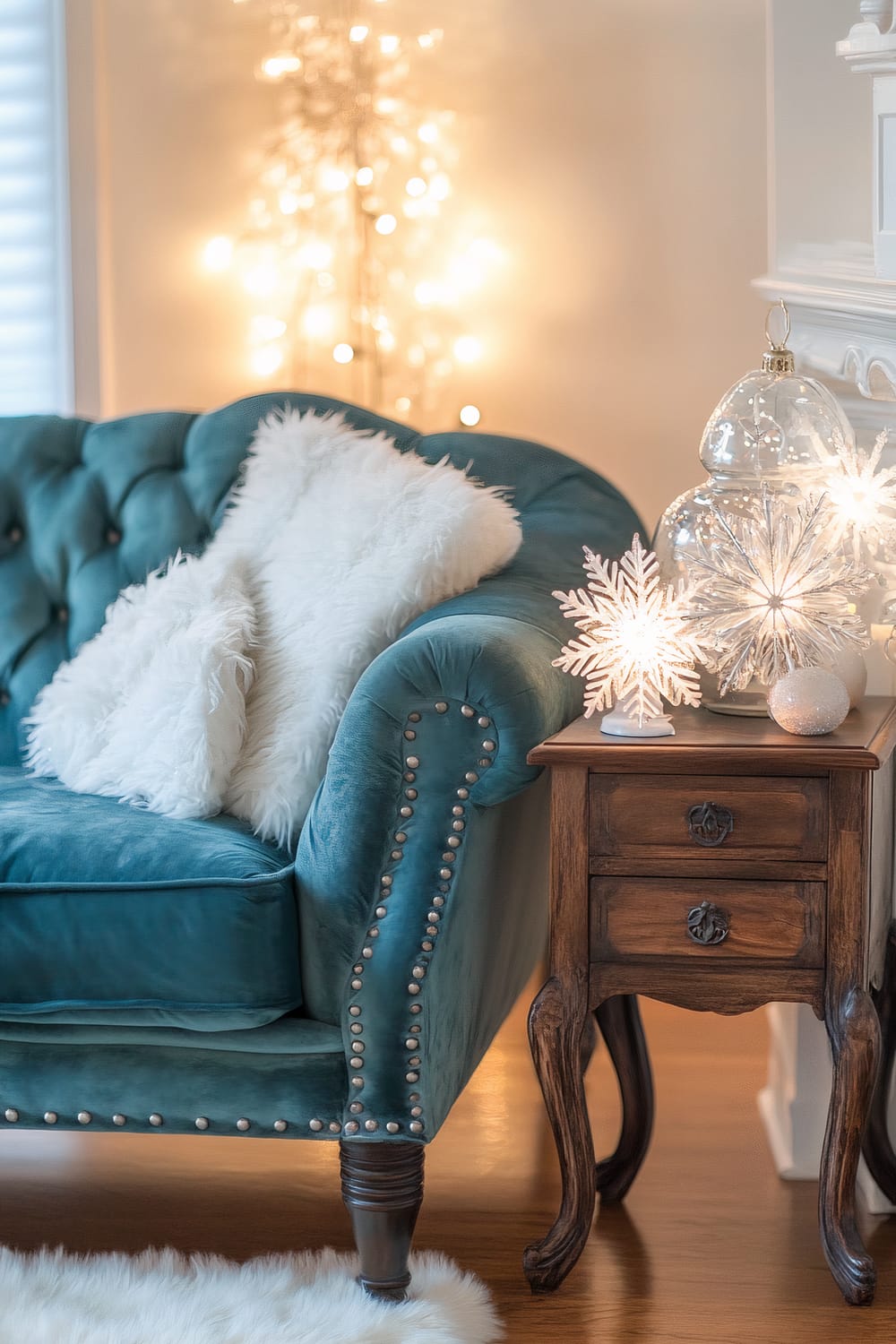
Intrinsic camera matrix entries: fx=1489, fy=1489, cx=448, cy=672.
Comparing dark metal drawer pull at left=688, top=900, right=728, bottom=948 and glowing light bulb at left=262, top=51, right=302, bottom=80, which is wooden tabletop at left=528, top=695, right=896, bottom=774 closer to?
dark metal drawer pull at left=688, top=900, right=728, bottom=948

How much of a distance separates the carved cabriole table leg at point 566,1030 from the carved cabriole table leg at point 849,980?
0.27 m

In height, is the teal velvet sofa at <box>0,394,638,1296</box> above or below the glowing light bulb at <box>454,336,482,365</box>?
below

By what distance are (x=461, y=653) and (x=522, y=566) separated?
0.49 m

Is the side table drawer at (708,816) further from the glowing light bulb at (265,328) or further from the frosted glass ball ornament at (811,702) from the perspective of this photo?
the glowing light bulb at (265,328)

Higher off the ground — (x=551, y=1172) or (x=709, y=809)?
(x=709, y=809)

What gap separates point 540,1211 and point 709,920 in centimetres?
54

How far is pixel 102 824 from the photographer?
1.78 meters

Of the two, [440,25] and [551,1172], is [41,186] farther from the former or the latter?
[551,1172]

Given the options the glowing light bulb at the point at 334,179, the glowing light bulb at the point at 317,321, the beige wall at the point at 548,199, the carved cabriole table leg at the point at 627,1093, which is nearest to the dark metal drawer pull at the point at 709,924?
the carved cabriole table leg at the point at 627,1093

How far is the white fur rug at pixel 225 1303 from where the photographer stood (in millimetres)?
1565

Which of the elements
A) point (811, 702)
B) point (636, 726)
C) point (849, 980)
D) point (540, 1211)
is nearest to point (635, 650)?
point (636, 726)

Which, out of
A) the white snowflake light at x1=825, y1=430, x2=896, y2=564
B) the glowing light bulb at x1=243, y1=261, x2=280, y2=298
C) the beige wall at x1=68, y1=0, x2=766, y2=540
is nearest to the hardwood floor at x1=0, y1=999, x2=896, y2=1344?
the white snowflake light at x1=825, y1=430, x2=896, y2=564

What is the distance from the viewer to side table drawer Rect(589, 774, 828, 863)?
5.30 ft

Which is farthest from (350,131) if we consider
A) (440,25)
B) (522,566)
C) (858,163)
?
(522,566)
